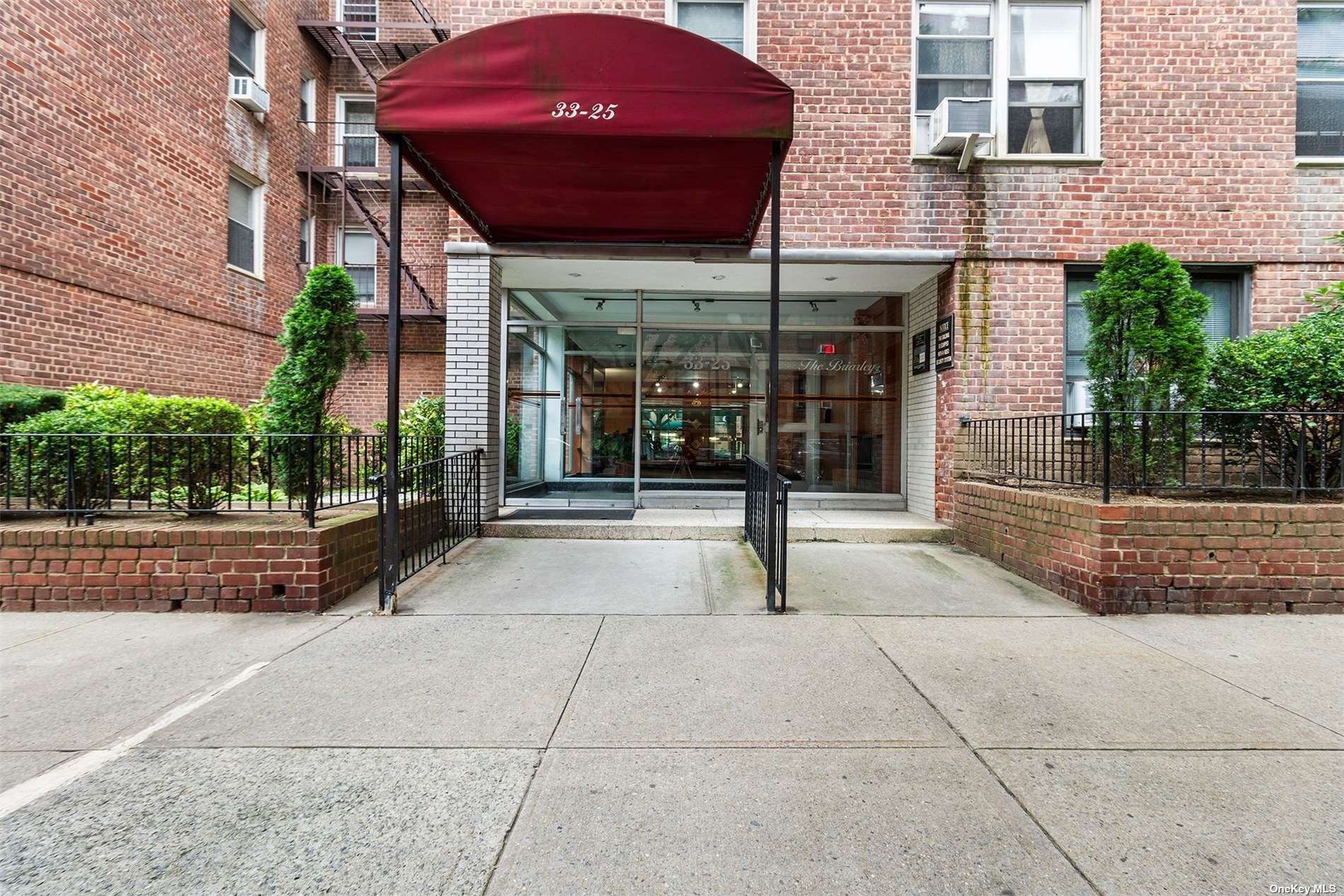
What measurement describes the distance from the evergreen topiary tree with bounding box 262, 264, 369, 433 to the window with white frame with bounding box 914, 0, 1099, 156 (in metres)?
7.00

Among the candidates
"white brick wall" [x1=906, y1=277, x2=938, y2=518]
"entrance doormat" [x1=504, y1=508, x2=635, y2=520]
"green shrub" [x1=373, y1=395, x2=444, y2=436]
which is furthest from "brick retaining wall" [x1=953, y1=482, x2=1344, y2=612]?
"green shrub" [x1=373, y1=395, x2=444, y2=436]

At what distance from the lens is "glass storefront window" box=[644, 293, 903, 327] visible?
28.5 ft

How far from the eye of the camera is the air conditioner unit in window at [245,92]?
33.6 feet

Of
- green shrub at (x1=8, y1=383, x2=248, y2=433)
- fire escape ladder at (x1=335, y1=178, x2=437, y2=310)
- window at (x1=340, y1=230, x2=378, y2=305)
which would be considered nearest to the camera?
green shrub at (x1=8, y1=383, x2=248, y2=433)

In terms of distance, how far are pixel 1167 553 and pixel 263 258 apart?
14333mm

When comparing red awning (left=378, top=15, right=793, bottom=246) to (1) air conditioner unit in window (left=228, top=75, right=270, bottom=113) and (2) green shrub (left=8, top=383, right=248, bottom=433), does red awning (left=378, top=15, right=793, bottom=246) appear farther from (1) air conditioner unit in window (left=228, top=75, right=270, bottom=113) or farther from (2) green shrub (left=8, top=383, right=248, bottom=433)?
(1) air conditioner unit in window (left=228, top=75, right=270, bottom=113)

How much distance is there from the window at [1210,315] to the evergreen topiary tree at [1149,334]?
1841 mm

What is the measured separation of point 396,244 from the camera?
4.40 m

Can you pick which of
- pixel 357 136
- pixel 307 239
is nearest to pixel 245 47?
pixel 357 136

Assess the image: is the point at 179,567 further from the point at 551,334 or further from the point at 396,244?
the point at 551,334

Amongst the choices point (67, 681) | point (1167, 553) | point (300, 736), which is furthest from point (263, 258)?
point (1167, 553)

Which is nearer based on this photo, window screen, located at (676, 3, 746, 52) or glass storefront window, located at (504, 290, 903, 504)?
window screen, located at (676, 3, 746, 52)

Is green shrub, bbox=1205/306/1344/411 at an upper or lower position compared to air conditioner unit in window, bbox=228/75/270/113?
lower

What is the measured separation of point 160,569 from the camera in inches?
169
